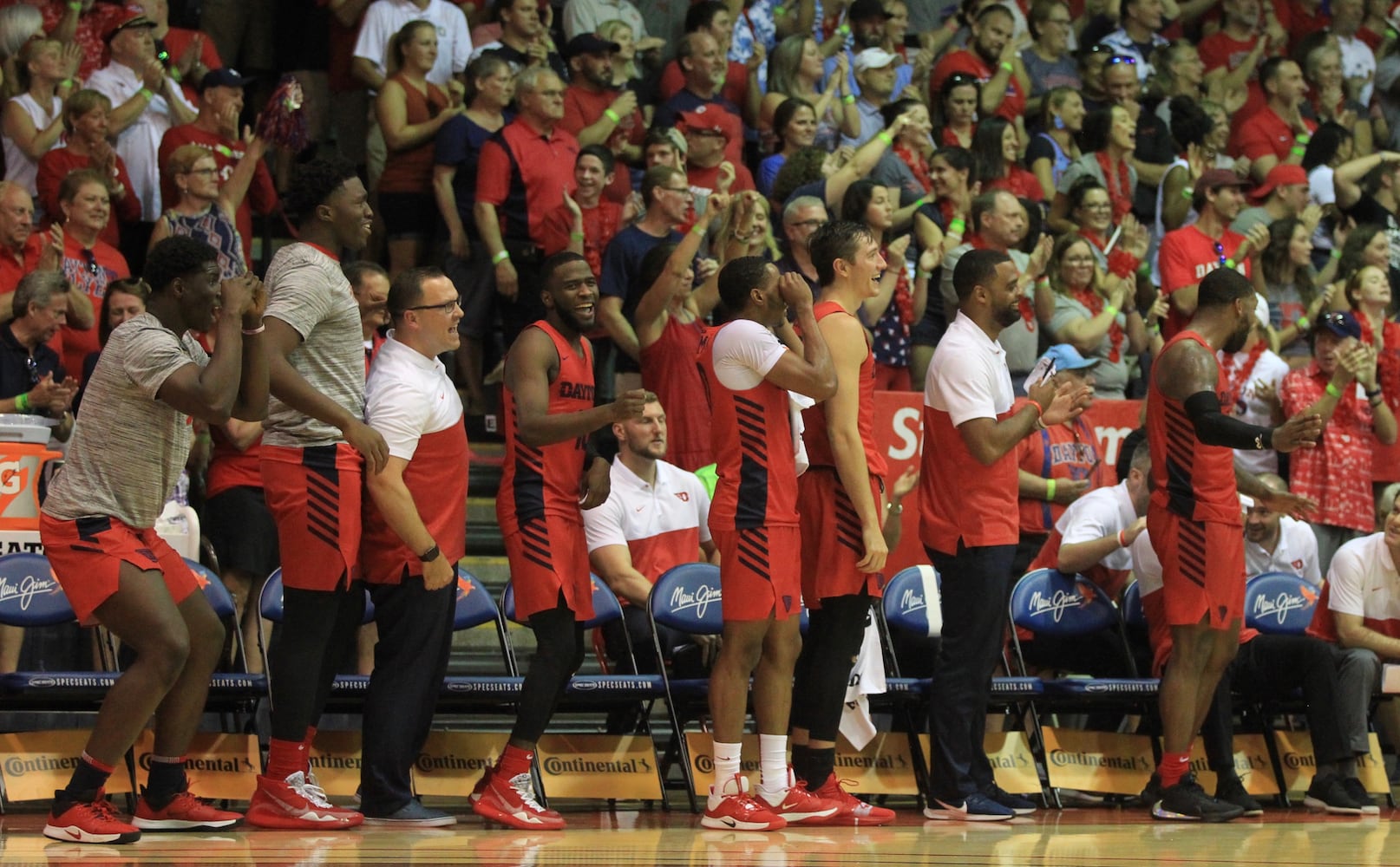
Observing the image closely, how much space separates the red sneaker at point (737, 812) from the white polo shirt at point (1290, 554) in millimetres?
3481

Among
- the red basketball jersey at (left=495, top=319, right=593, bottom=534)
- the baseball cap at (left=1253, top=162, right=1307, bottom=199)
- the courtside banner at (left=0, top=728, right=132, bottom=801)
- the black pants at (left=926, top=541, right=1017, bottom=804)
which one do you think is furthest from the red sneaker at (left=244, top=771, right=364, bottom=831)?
the baseball cap at (left=1253, top=162, right=1307, bottom=199)

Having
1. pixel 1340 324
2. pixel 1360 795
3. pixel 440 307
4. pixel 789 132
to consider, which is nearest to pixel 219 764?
pixel 440 307

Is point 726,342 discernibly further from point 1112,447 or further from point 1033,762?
point 1112,447

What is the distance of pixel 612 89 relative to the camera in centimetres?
1141

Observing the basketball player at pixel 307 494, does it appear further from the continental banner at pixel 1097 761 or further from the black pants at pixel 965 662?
the continental banner at pixel 1097 761

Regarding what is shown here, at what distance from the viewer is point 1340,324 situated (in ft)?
33.5

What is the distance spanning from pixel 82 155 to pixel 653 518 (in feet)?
12.0

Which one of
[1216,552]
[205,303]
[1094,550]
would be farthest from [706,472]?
[205,303]

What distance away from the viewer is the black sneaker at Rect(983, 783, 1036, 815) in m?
7.38

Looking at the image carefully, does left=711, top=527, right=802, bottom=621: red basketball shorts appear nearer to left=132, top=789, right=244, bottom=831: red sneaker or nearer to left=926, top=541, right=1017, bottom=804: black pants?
left=926, top=541, right=1017, bottom=804: black pants

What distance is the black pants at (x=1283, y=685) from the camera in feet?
25.9

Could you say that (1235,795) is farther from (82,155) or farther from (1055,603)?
(82,155)

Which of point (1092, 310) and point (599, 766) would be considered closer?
point (599, 766)

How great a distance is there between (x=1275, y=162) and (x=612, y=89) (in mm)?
5271
